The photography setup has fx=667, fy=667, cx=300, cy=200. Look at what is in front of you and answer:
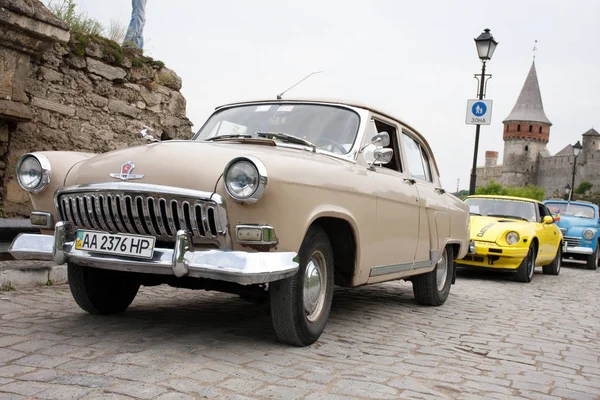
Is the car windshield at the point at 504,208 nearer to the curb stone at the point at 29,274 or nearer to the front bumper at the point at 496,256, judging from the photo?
the front bumper at the point at 496,256

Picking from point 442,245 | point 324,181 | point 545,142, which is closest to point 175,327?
point 324,181

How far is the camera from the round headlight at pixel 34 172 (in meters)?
4.27

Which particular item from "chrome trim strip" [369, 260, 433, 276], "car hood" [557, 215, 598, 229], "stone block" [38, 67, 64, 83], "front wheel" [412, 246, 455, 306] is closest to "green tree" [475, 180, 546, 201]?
"car hood" [557, 215, 598, 229]

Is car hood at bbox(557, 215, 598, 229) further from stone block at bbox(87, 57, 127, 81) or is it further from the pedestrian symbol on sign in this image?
stone block at bbox(87, 57, 127, 81)

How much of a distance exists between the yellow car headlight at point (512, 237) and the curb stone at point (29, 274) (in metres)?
6.69

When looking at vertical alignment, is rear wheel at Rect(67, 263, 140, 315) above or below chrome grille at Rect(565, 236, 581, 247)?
below

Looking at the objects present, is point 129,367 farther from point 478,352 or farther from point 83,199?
point 478,352

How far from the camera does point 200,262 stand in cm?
358

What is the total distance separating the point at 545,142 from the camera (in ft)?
362

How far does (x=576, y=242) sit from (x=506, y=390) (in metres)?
13.3

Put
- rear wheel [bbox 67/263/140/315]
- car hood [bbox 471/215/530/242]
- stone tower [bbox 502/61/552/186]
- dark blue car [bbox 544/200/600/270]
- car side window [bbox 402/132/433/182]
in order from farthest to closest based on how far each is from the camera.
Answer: stone tower [bbox 502/61/552/186]
dark blue car [bbox 544/200/600/270]
car hood [bbox 471/215/530/242]
car side window [bbox 402/132/433/182]
rear wheel [bbox 67/263/140/315]

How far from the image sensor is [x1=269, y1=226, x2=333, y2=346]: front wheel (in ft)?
12.9

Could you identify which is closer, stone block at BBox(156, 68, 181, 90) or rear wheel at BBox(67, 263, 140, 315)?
rear wheel at BBox(67, 263, 140, 315)

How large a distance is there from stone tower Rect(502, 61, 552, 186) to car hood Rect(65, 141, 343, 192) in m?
110
